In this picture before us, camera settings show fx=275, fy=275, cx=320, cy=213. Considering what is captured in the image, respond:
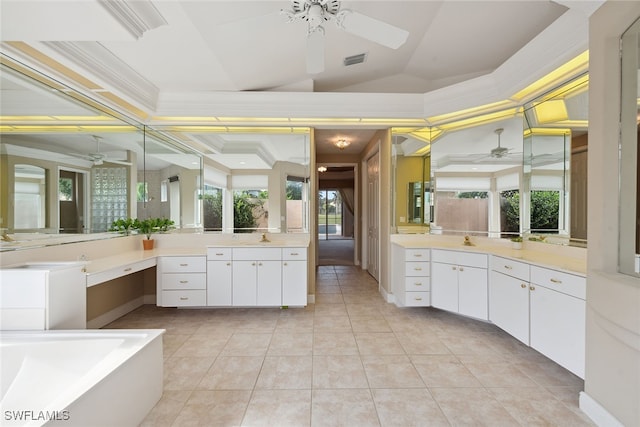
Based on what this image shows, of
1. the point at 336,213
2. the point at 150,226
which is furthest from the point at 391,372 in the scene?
the point at 336,213

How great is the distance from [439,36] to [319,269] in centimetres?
454

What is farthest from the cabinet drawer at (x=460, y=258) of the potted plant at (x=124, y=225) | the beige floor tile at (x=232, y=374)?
the potted plant at (x=124, y=225)

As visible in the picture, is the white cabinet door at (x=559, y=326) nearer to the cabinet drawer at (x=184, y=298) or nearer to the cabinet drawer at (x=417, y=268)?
the cabinet drawer at (x=417, y=268)

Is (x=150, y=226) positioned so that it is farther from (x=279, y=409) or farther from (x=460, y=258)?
(x=460, y=258)

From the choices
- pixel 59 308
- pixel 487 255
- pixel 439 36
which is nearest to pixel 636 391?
pixel 487 255

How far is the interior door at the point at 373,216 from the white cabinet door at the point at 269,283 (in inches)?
78.1

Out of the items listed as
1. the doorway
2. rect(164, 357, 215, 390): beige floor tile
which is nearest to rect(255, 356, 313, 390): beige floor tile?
rect(164, 357, 215, 390): beige floor tile

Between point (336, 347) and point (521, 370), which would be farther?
point (336, 347)

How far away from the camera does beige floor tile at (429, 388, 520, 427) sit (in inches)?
67.1

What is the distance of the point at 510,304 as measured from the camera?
2.58 m

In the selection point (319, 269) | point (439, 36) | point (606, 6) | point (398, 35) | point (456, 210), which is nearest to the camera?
point (606, 6)

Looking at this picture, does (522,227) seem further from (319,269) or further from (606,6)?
(319,269)

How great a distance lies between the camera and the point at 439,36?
3.09m

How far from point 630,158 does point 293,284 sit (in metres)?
3.02
